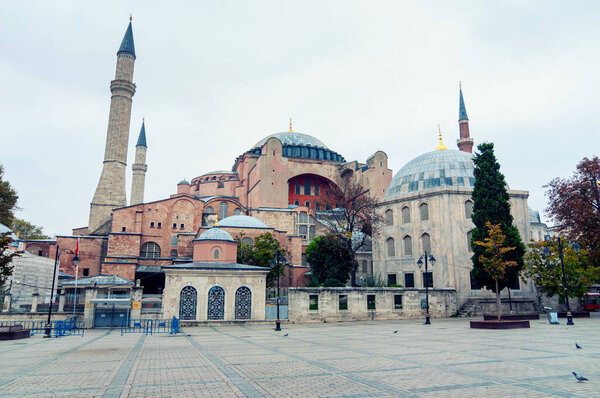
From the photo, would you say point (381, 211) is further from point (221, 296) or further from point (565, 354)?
point (565, 354)

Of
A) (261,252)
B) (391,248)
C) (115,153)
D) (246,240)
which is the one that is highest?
(115,153)

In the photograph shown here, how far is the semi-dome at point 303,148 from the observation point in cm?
5562

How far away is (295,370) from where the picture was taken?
866 centimetres

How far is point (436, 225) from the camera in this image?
31.5m

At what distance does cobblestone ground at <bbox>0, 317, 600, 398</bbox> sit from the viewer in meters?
6.75

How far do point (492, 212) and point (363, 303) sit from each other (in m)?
9.54

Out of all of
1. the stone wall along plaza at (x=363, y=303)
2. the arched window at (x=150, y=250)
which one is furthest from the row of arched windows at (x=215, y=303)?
the arched window at (x=150, y=250)

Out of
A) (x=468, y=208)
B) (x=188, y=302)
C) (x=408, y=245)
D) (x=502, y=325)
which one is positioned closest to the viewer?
(x=502, y=325)

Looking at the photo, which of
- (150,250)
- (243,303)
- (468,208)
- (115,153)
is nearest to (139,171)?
(115,153)

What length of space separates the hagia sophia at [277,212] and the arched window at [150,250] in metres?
0.10

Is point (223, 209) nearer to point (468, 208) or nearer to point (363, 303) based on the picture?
point (363, 303)

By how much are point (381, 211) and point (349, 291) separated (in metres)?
11.1

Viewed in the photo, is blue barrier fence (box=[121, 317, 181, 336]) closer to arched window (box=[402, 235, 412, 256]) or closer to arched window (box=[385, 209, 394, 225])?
arched window (box=[402, 235, 412, 256])

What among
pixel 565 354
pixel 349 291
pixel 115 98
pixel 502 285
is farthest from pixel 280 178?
pixel 565 354
